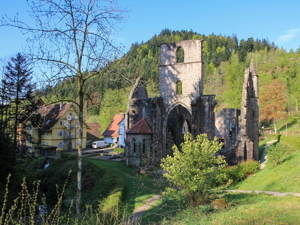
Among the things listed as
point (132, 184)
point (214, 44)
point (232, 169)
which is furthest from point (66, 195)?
point (214, 44)

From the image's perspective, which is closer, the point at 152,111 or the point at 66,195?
the point at 66,195

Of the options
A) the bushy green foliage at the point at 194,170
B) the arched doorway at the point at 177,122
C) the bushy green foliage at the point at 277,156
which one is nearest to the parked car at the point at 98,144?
the arched doorway at the point at 177,122

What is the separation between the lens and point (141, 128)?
2364 cm

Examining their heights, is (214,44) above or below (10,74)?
above

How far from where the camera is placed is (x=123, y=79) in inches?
367

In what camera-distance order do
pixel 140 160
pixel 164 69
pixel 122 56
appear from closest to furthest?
pixel 122 56 < pixel 140 160 < pixel 164 69

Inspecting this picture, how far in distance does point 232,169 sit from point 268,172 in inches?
95.8

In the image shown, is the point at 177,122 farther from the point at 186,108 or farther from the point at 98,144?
the point at 98,144

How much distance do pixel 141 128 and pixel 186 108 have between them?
16.0 ft

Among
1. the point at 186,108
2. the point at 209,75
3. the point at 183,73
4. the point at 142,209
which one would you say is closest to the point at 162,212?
the point at 142,209

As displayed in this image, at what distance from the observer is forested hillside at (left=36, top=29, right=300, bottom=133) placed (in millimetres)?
9359

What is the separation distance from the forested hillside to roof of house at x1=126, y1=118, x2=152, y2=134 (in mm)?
2326

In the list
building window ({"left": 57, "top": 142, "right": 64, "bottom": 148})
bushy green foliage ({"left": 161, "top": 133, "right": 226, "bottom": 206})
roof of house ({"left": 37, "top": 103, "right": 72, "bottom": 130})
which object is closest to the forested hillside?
bushy green foliage ({"left": 161, "top": 133, "right": 226, "bottom": 206})

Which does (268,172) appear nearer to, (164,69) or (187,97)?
(187,97)
